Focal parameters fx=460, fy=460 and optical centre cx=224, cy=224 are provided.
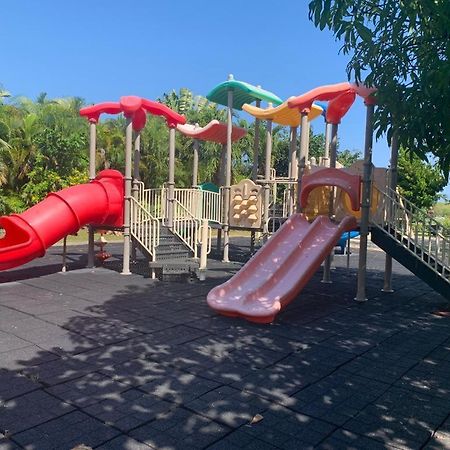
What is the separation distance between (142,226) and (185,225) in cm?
162

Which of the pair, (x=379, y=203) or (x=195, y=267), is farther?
(x=195, y=267)

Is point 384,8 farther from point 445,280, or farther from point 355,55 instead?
point 445,280

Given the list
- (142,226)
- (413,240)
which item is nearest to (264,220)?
(142,226)

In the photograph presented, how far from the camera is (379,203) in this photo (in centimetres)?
945

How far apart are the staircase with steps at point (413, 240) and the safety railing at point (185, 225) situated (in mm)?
4810

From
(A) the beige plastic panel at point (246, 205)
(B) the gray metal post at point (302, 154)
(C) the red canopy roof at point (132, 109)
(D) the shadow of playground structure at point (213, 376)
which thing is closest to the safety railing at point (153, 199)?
(C) the red canopy roof at point (132, 109)

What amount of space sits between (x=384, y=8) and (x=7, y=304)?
693 centimetres

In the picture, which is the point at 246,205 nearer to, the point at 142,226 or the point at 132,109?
the point at 142,226

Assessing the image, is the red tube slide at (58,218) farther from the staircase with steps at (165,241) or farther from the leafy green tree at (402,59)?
the leafy green tree at (402,59)

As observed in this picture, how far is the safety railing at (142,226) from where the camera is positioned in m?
11.2

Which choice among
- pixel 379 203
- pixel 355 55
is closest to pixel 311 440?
pixel 355 55

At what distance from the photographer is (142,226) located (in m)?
11.5

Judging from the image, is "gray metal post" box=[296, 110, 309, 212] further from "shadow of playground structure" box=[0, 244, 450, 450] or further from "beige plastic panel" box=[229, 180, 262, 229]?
"beige plastic panel" box=[229, 180, 262, 229]

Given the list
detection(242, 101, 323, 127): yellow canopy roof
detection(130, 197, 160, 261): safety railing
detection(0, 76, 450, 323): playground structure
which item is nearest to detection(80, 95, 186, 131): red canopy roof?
detection(0, 76, 450, 323): playground structure
